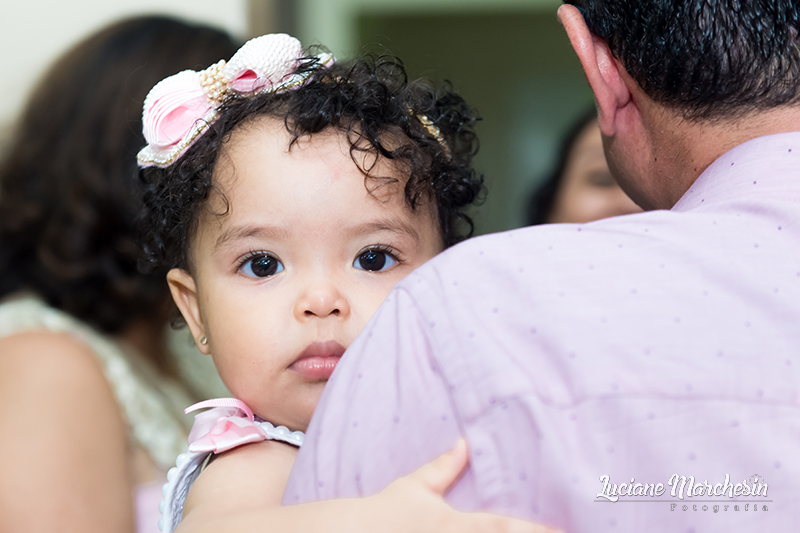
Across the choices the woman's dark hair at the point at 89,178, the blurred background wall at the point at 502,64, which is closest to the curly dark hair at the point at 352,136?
the woman's dark hair at the point at 89,178

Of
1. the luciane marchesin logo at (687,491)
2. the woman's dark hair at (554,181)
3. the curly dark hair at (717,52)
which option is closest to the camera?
the luciane marchesin logo at (687,491)

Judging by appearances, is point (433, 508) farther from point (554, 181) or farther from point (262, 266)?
point (554, 181)

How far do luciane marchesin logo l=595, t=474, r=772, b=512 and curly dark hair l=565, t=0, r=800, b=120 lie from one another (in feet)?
1.46

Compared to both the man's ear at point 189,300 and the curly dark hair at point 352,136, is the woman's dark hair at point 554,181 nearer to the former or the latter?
the curly dark hair at point 352,136

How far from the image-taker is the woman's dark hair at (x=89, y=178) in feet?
5.32

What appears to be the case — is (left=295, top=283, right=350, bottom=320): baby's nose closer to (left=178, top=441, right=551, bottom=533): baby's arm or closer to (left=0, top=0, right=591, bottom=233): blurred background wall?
(left=178, top=441, right=551, bottom=533): baby's arm

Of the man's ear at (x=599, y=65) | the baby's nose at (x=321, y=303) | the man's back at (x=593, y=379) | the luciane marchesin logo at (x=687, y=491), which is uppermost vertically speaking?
the man's ear at (x=599, y=65)

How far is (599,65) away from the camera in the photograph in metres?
0.97

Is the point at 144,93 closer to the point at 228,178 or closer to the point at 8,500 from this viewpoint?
the point at 228,178

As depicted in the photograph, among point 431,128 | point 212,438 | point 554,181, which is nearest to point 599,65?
point 431,128

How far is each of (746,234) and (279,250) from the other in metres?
0.59

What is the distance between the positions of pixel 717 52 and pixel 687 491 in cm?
51

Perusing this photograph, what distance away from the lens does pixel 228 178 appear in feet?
3.48

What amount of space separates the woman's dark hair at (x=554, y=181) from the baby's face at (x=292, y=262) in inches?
57.6
